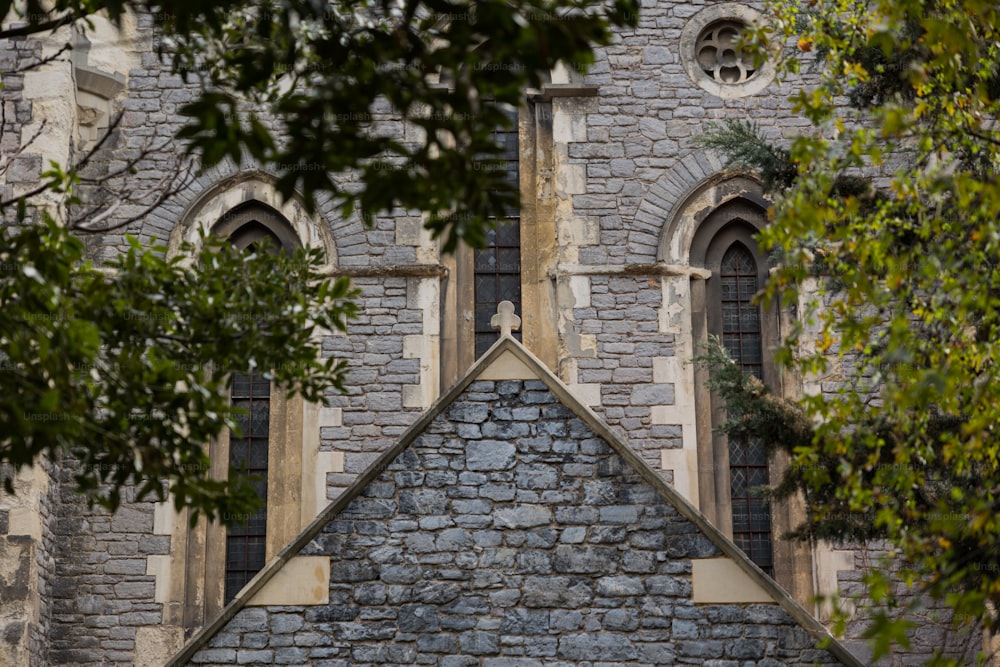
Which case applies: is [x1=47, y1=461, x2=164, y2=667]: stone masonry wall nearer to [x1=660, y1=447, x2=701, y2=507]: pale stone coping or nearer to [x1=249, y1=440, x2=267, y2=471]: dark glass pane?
[x1=249, y1=440, x2=267, y2=471]: dark glass pane

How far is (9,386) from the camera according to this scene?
5570 mm

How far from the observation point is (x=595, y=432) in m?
8.52

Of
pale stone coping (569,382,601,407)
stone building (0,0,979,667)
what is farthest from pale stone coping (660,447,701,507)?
pale stone coping (569,382,601,407)

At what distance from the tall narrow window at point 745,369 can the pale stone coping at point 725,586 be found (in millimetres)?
4525

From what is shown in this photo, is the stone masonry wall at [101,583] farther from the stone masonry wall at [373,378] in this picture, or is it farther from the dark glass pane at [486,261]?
the dark glass pane at [486,261]

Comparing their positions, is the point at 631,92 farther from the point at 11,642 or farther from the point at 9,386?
the point at 9,386

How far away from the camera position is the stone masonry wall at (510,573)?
26.5 ft

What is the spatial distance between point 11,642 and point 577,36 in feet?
27.6

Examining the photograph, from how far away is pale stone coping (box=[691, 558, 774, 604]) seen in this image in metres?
8.09

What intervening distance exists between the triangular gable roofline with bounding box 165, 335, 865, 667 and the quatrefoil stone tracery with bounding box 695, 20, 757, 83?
588 centimetres

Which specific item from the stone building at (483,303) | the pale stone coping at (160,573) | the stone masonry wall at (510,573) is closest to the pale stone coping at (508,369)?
the stone masonry wall at (510,573)

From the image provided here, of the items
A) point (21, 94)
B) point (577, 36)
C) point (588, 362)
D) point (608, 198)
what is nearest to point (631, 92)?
point (608, 198)

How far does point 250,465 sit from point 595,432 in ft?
17.4

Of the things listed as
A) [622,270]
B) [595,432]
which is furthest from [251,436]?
[595,432]
